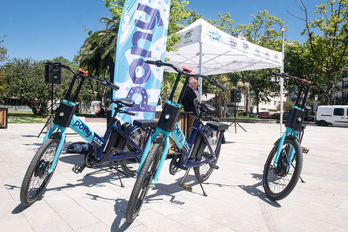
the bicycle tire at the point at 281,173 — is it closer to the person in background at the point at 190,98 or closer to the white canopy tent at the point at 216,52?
the person in background at the point at 190,98

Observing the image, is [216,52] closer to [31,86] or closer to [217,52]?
[217,52]

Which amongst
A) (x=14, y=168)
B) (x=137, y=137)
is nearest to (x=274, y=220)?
(x=137, y=137)

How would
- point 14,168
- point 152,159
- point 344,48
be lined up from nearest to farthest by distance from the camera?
point 152,159, point 14,168, point 344,48

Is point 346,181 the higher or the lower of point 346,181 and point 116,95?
the lower

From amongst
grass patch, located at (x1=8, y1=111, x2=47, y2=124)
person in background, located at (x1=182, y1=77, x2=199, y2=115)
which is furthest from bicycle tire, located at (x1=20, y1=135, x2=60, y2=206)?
grass patch, located at (x1=8, y1=111, x2=47, y2=124)

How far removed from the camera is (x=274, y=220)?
276 centimetres

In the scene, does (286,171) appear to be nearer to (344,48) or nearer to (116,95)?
(116,95)

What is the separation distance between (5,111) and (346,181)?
1525 centimetres

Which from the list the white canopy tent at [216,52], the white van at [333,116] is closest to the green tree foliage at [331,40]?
the white van at [333,116]

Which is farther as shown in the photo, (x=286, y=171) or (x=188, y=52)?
(x=188, y=52)

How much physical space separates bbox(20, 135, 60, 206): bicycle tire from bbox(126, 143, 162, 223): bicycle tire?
1.15 m

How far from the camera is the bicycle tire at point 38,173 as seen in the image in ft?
8.96

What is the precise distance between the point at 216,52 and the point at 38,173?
9512 mm

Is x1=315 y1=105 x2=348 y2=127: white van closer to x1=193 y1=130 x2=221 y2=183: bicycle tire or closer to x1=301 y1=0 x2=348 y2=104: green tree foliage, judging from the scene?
x1=301 y1=0 x2=348 y2=104: green tree foliage
